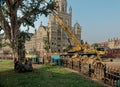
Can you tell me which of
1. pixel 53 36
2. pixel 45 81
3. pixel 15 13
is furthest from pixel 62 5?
pixel 45 81

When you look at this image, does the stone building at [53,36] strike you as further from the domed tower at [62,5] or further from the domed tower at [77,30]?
the domed tower at [77,30]

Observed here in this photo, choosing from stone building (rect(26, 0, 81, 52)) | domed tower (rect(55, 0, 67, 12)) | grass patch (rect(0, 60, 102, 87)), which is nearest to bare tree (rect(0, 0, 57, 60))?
grass patch (rect(0, 60, 102, 87))

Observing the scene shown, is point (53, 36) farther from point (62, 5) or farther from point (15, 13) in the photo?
point (15, 13)

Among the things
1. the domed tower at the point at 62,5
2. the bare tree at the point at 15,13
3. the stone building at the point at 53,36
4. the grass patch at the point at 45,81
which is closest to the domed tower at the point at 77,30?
the stone building at the point at 53,36

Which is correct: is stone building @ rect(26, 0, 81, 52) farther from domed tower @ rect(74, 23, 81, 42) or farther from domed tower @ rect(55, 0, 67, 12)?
domed tower @ rect(74, 23, 81, 42)

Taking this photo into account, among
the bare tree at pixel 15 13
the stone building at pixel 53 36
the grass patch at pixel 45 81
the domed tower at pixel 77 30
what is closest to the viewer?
the grass patch at pixel 45 81

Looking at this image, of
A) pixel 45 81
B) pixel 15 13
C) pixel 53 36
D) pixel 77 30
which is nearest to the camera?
pixel 45 81

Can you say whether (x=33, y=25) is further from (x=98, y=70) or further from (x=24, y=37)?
(x=98, y=70)

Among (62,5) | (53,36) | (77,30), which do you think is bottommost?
(53,36)

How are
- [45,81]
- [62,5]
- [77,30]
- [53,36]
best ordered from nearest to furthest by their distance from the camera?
[45,81] < [53,36] < [62,5] < [77,30]

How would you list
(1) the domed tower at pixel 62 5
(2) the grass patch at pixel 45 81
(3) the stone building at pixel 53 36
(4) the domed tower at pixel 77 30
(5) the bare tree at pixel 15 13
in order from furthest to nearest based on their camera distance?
(4) the domed tower at pixel 77 30
(1) the domed tower at pixel 62 5
(3) the stone building at pixel 53 36
(5) the bare tree at pixel 15 13
(2) the grass patch at pixel 45 81

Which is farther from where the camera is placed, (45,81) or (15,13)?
(15,13)

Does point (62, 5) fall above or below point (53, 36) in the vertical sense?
above

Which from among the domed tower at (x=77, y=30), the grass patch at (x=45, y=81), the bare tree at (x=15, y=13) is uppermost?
the domed tower at (x=77, y=30)
